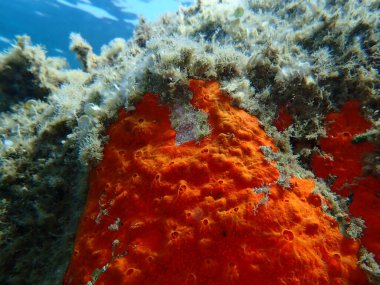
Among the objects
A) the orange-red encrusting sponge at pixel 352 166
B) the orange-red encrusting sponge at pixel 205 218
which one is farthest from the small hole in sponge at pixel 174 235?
the orange-red encrusting sponge at pixel 352 166

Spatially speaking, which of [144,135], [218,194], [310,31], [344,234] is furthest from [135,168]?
[310,31]

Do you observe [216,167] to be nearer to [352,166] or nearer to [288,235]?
[288,235]

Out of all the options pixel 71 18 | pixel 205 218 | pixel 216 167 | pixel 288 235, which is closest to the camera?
pixel 288 235

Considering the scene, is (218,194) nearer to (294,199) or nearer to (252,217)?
(252,217)

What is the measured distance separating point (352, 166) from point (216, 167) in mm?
1520

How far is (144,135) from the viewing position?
337 cm

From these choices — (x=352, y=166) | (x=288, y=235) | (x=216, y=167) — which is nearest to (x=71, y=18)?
(x=216, y=167)

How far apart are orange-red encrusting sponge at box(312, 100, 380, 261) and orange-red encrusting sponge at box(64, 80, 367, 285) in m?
0.27

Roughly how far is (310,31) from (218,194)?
3095 mm

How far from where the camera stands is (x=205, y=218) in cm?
263

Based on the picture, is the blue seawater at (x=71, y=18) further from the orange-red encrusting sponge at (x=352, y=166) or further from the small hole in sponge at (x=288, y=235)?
the small hole in sponge at (x=288, y=235)

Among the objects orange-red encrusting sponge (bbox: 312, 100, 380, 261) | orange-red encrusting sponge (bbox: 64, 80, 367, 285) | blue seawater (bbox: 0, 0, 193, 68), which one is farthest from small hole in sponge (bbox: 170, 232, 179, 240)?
blue seawater (bbox: 0, 0, 193, 68)

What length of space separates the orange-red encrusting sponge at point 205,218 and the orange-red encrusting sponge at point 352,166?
272 millimetres

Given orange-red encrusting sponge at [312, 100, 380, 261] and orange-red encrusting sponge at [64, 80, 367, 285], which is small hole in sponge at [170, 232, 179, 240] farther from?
orange-red encrusting sponge at [312, 100, 380, 261]
